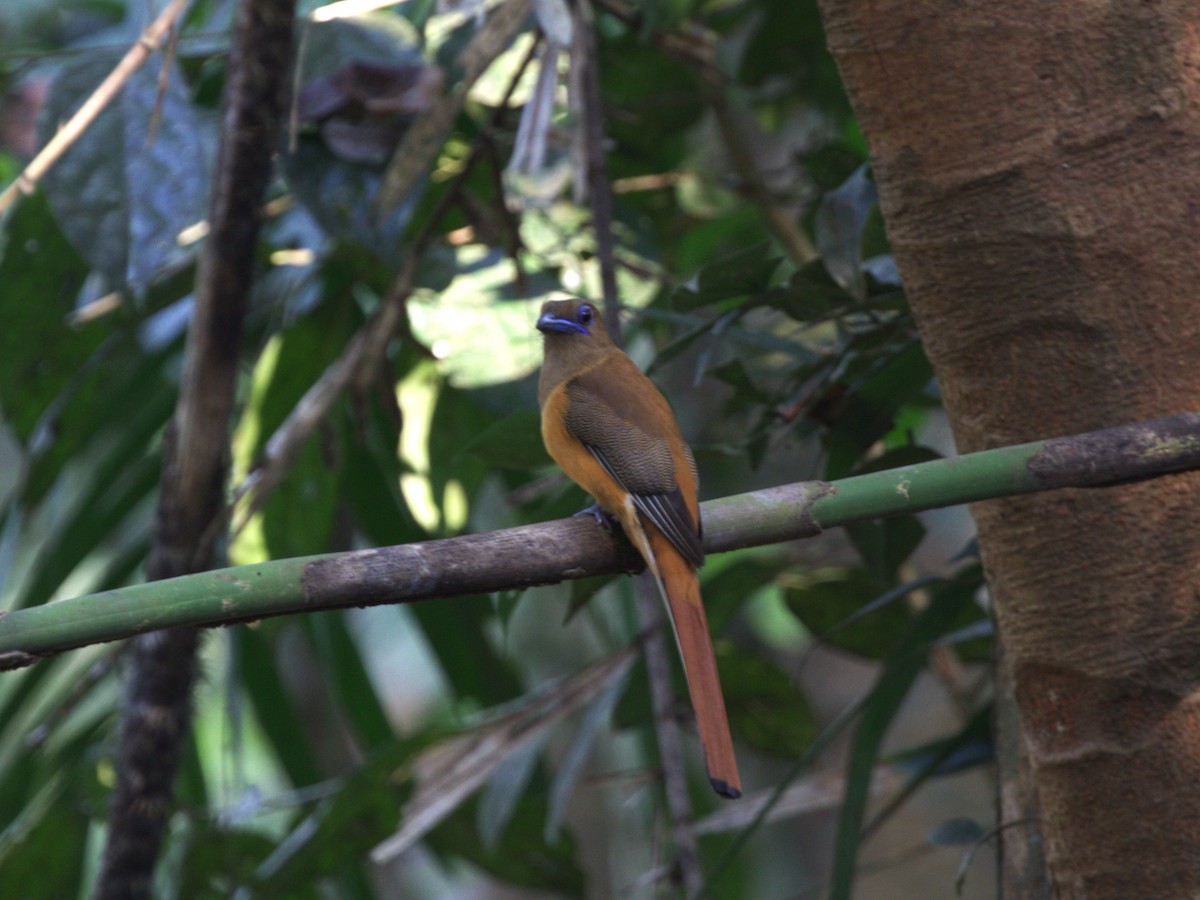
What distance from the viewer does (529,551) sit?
3.81 feet

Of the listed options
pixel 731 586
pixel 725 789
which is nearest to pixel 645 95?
pixel 731 586

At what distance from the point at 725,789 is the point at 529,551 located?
1.22ft

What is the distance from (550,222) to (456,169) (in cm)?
26

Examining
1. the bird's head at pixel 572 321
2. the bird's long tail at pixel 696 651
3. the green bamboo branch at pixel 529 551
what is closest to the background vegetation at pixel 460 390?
the bird's head at pixel 572 321

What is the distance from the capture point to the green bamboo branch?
3.16 feet

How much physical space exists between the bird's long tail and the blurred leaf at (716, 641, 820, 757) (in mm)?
1118

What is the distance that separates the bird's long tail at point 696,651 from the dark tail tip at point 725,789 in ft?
0.08

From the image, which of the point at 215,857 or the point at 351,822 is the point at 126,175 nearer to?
the point at 351,822

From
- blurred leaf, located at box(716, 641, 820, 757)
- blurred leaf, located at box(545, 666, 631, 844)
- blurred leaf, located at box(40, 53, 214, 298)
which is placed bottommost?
blurred leaf, located at box(716, 641, 820, 757)

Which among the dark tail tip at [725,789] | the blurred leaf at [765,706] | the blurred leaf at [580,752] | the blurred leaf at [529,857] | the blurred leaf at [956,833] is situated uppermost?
the dark tail tip at [725,789]

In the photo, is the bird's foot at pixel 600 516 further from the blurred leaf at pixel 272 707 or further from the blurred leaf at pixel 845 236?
the blurred leaf at pixel 272 707

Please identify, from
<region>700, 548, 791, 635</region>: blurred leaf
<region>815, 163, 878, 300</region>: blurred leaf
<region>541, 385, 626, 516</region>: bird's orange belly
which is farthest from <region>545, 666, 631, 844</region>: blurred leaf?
<region>815, 163, 878, 300</region>: blurred leaf

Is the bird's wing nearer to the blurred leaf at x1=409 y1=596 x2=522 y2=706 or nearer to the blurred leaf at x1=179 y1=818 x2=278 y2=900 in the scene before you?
the blurred leaf at x1=409 y1=596 x2=522 y2=706

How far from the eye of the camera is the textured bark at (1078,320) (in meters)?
1.29
